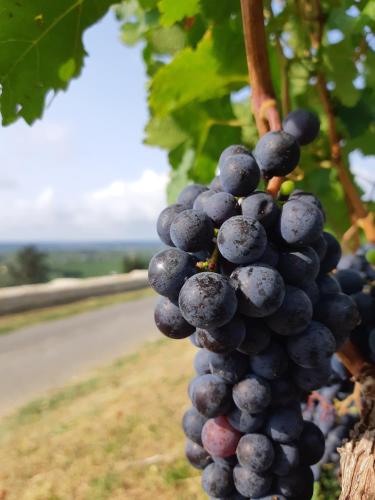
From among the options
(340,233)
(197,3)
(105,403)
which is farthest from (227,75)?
(105,403)

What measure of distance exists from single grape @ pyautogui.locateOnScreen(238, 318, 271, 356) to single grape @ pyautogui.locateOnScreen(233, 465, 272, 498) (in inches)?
12.2

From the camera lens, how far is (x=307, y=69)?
162cm

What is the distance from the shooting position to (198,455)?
3.74ft

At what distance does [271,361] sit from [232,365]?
0.09 m

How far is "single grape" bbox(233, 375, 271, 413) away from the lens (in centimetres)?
94

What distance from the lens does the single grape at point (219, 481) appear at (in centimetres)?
106

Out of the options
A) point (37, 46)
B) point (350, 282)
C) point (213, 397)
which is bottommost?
point (213, 397)

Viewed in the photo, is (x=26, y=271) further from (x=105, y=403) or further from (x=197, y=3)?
(x=197, y=3)

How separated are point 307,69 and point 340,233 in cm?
72

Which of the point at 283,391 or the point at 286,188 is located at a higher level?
the point at 286,188

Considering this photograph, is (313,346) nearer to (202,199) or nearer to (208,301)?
(208,301)

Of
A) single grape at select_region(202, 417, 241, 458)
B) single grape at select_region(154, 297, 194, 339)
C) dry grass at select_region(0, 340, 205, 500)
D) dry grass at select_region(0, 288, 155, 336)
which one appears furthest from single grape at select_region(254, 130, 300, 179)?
dry grass at select_region(0, 288, 155, 336)

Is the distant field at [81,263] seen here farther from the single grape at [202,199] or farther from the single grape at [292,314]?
the single grape at [292,314]

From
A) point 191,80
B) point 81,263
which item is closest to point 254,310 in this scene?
point 191,80
